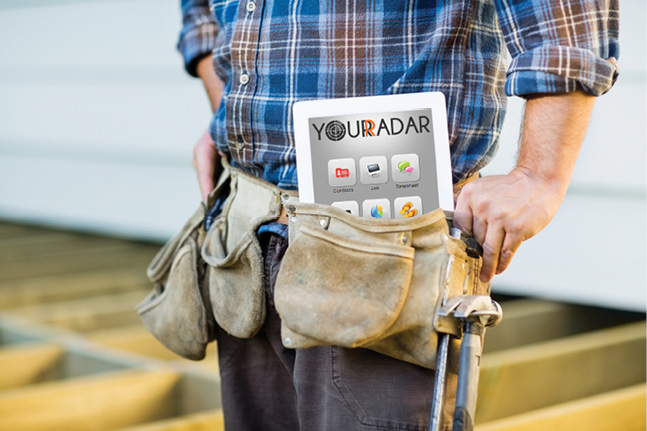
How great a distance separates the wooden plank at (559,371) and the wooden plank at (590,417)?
252 mm

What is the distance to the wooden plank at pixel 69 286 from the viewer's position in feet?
10.3

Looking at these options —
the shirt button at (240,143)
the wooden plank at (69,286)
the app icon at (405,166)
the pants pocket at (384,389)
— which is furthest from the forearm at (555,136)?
the wooden plank at (69,286)

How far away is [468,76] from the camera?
0.87m

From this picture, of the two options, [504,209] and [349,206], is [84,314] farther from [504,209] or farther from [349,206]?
[504,209]

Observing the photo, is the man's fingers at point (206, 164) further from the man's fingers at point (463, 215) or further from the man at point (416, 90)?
the man's fingers at point (463, 215)

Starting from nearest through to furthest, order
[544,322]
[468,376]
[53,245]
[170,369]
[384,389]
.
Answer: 1. [468,376]
2. [384,389]
3. [170,369]
4. [544,322]
5. [53,245]

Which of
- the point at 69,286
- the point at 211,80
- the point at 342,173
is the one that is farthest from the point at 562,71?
the point at 69,286

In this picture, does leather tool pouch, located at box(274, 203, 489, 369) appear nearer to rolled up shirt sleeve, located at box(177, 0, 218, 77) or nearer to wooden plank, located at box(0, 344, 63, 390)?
rolled up shirt sleeve, located at box(177, 0, 218, 77)

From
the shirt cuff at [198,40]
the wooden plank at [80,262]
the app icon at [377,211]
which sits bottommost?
the wooden plank at [80,262]

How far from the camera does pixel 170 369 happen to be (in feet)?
7.11

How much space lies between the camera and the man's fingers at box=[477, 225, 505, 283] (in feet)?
2.60

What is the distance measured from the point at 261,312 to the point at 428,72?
1.20 feet

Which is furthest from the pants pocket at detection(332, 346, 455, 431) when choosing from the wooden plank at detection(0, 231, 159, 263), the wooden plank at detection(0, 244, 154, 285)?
the wooden plank at detection(0, 231, 159, 263)

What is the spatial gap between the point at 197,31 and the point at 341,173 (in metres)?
0.55
